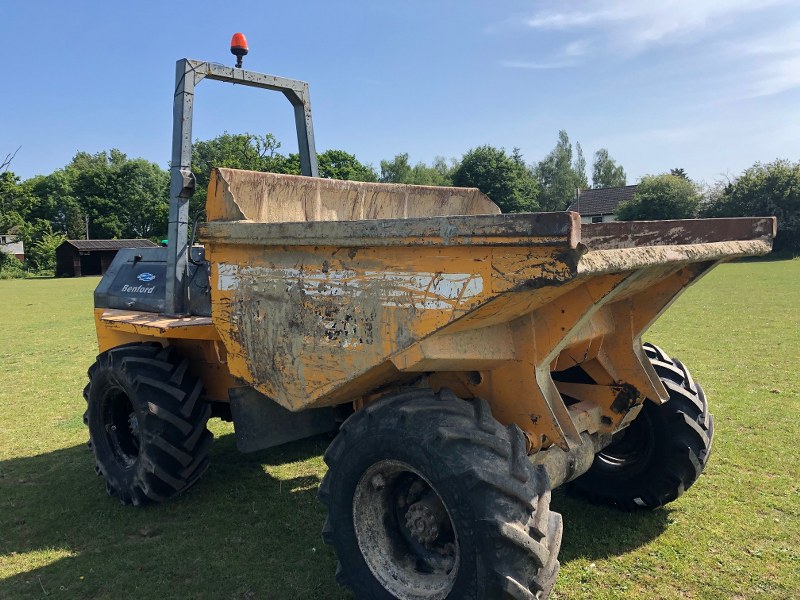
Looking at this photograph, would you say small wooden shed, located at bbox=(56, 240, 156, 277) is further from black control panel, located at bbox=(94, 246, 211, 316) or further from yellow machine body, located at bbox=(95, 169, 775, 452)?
yellow machine body, located at bbox=(95, 169, 775, 452)

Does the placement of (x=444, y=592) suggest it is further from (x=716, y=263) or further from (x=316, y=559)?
(x=716, y=263)

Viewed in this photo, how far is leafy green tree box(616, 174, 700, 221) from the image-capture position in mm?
40188

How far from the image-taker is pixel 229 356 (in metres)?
3.64

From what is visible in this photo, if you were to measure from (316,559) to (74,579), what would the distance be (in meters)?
1.37

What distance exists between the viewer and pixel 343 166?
5459cm

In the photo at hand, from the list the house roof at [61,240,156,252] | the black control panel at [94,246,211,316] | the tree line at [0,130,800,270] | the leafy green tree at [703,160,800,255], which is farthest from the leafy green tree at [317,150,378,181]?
the black control panel at [94,246,211,316]

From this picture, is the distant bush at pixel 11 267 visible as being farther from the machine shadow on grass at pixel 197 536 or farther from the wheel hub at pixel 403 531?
the wheel hub at pixel 403 531

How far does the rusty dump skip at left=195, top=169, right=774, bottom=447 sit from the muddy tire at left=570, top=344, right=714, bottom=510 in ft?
1.36

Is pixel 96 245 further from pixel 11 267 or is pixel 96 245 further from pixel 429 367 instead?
pixel 429 367

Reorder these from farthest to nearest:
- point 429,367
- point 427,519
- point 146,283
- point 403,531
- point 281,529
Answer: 1. point 146,283
2. point 281,529
3. point 403,531
4. point 427,519
5. point 429,367

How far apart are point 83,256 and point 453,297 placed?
54326 mm

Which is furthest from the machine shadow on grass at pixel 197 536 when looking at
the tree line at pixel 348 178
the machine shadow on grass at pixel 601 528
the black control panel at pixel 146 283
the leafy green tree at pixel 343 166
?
the leafy green tree at pixel 343 166

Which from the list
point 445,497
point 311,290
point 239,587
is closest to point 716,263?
point 445,497

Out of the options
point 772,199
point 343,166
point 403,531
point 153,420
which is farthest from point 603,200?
point 403,531
